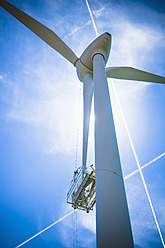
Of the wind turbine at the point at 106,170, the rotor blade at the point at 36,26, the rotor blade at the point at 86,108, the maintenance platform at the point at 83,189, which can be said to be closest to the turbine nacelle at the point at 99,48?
the wind turbine at the point at 106,170

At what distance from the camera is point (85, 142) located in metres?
11.0

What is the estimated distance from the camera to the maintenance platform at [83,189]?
10.6 metres

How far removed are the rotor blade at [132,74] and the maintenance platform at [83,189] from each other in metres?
7.86

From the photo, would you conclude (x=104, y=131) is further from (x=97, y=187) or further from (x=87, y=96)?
(x=87, y=96)

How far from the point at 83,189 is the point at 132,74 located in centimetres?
967

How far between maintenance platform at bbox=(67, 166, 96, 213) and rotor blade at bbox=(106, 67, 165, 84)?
7856 millimetres

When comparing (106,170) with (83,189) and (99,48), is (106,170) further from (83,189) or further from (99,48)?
(99,48)

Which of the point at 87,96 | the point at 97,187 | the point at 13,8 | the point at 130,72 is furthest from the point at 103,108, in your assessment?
the point at 13,8

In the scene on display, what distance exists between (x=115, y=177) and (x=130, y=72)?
1039cm

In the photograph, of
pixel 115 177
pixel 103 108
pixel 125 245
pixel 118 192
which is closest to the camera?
pixel 125 245

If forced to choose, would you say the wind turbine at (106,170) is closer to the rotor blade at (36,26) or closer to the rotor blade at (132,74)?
the rotor blade at (132,74)

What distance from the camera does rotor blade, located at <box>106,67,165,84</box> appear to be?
13641 mm

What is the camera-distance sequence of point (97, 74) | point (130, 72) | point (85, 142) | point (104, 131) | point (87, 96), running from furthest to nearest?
point (130, 72)
point (87, 96)
point (85, 142)
point (97, 74)
point (104, 131)

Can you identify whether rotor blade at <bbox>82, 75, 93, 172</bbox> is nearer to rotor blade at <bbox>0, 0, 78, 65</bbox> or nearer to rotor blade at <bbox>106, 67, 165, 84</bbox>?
rotor blade at <bbox>106, 67, 165, 84</bbox>
